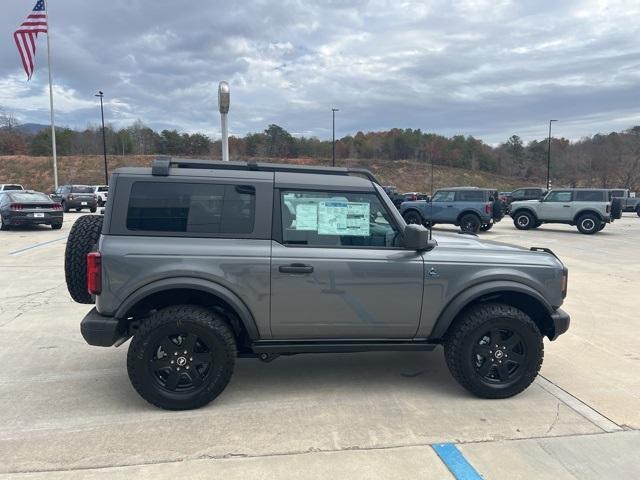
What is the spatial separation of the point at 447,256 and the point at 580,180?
229ft

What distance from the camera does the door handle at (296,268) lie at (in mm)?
3638

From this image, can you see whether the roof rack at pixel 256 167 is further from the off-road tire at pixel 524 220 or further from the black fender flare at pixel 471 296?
the off-road tire at pixel 524 220

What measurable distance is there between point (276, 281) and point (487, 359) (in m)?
1.83

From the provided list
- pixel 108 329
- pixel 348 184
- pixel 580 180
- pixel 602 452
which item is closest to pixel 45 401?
pixel 108 329

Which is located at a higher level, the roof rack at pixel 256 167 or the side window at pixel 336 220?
the roof rack at pixel 256 167

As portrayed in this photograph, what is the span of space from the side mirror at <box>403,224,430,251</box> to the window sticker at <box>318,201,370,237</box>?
1.04 ft

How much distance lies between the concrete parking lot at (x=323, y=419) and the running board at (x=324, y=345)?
409 millimetres

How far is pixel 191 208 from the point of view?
368 cm

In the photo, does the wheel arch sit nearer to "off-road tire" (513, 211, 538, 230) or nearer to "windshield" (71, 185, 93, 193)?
"off-road tire" (513, 211, 538, 230)

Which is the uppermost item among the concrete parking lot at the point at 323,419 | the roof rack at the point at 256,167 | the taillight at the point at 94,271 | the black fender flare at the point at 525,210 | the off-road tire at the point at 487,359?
the roof rack at the point at 256,167

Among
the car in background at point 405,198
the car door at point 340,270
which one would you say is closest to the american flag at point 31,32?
the car in background at point 405,198

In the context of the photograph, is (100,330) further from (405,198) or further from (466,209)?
(405,198)

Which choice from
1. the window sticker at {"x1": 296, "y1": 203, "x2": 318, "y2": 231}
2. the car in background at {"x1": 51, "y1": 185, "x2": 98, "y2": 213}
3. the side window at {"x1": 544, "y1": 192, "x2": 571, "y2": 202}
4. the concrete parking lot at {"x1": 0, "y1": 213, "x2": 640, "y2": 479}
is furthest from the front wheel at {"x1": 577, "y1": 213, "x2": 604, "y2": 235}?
the car in background at {"x1": 51, "y1": 185, "x2": 98, "y2": 213}

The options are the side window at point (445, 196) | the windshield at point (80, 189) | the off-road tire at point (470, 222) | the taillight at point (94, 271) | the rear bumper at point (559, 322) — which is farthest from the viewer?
the windshield at point (80, 189)
